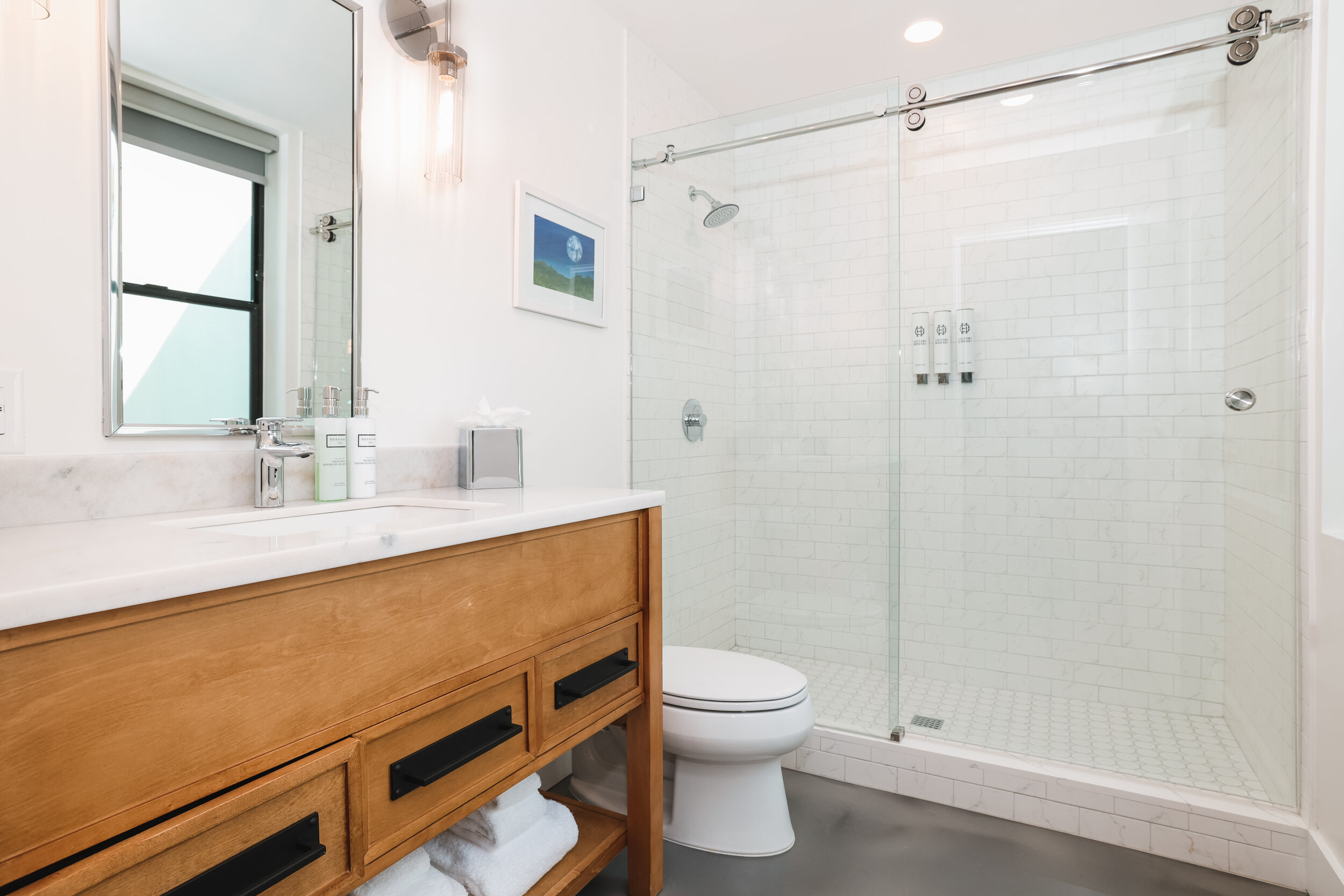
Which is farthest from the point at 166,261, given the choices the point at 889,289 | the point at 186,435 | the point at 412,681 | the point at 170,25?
the point at 889,289

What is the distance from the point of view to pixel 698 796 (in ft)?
5.85

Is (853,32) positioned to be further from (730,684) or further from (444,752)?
(444,752)

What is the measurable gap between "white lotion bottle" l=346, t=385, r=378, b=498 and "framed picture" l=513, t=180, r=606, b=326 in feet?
2.15

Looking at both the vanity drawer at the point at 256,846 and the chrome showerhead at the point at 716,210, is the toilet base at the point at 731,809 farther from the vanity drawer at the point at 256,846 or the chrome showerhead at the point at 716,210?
the chrome showerhead at the point at 716,210

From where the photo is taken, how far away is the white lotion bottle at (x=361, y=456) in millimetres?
1384

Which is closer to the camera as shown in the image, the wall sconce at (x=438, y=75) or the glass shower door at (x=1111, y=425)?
the wall sconce at (x=438, y=75)

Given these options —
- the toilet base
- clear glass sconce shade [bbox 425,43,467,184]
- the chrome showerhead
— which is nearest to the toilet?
the toilet base

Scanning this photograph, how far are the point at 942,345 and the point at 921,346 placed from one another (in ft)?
0.24

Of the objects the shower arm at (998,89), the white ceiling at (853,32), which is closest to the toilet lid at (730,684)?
the shower arm at (998,89)

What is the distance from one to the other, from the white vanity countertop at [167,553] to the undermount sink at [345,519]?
0.01m

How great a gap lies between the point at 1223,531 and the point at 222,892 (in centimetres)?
249

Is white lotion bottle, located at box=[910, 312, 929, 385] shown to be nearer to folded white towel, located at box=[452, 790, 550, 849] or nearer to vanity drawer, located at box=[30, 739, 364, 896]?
folded white towel, located at box=[452, 790, 550, 849]

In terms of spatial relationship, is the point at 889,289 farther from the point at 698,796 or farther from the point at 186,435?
the point at 186,435

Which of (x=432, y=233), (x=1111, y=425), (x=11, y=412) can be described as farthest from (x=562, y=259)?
(x=1111, y=425)
